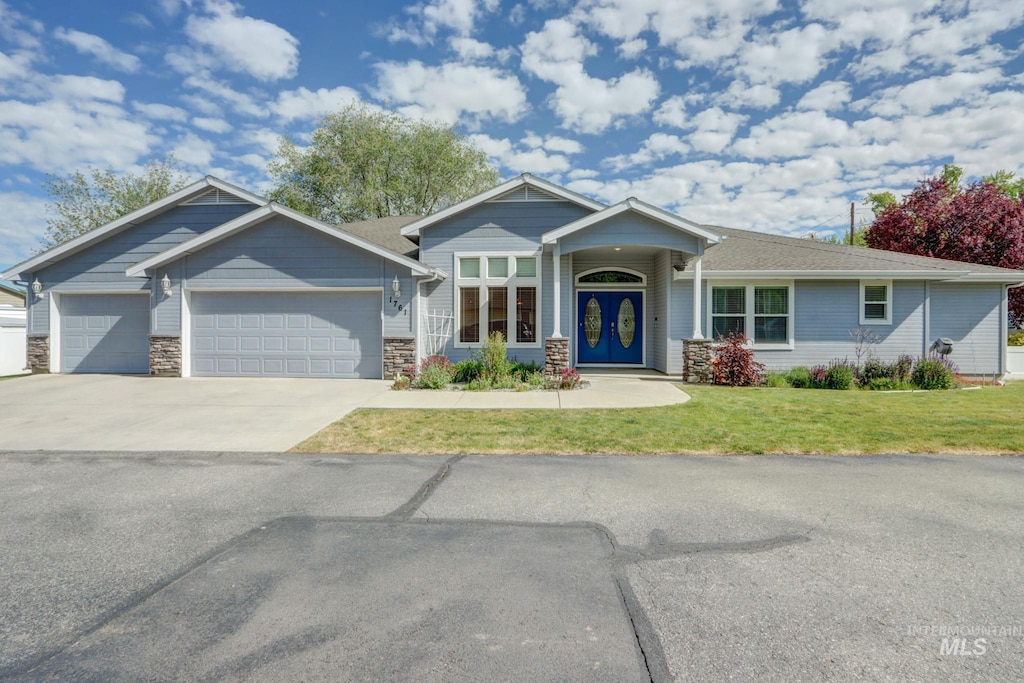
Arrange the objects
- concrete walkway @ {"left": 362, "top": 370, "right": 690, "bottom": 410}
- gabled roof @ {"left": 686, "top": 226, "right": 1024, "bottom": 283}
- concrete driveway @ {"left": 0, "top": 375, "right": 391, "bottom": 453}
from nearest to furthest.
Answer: concrete driveway @ {"left": 0, "top": 375, "right": 391, "bottom": 453}
concrete walkway @ {"left": 362, "top": 370, "right": 690, "bottom": 410}
gabled roof @ {"left": 686, "top": 226, "right": 1024, "bottom": 283}

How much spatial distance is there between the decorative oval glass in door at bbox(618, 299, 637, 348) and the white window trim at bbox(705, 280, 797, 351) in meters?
2.12

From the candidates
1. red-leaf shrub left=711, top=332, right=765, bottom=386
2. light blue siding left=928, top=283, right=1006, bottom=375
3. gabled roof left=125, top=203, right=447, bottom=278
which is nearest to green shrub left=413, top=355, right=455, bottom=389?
gabled roof left=125, top=203, right=447, bottom=278

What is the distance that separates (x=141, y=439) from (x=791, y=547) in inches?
297

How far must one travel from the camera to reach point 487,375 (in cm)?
1210

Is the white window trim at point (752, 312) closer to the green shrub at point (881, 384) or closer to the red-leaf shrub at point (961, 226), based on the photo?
the green shrub at point (881, 384)

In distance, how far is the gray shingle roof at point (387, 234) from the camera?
15008 millimetres

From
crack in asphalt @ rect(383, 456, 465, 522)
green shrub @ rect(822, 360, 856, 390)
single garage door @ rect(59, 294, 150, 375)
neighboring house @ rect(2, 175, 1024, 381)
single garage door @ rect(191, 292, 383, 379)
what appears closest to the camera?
crack in asphalt @ rect(383, 456, 465, 522)

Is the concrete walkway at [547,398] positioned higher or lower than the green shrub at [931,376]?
lower

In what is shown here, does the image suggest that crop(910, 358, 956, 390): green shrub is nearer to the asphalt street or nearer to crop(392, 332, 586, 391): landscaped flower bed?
crop(392, 332, 586, 391): landscaped flower bed

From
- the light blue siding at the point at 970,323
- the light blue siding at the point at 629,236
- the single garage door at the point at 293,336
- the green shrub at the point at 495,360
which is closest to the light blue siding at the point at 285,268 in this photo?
the single garage door at the point at 293,336

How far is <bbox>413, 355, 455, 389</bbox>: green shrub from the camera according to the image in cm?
1152

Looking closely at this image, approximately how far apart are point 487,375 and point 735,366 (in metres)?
5.85

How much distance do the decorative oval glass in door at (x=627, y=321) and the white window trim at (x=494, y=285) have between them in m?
2.92

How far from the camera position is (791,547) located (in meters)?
3.56
